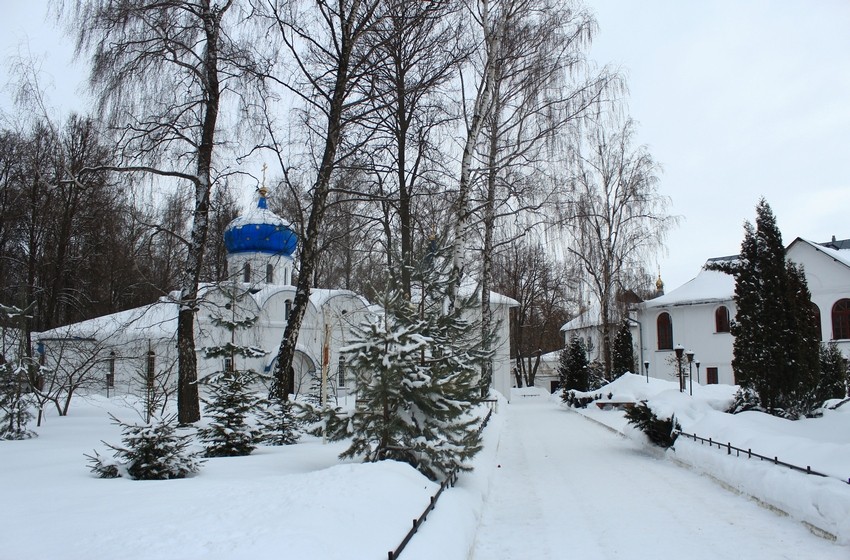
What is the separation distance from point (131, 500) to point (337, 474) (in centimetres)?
197

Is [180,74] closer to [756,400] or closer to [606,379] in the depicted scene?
[756,400]

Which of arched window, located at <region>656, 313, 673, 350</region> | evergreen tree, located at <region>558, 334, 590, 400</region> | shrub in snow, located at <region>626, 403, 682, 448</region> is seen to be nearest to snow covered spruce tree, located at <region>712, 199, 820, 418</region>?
shrub in snow, located at <region>626, 403, 682, 448</region>

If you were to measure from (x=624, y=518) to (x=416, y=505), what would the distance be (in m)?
2.83

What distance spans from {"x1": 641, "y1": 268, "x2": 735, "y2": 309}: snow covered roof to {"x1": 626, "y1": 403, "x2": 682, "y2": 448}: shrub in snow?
26.4 metres

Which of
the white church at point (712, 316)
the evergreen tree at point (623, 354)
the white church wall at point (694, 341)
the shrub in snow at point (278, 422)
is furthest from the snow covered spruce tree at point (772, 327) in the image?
the white church wall at point (694, 341)

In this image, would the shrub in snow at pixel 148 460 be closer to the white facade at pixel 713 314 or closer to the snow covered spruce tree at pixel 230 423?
the snow covered spruce tree at pixel 230 423

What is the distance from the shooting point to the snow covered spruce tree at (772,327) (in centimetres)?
1408

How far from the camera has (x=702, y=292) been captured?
38.4m

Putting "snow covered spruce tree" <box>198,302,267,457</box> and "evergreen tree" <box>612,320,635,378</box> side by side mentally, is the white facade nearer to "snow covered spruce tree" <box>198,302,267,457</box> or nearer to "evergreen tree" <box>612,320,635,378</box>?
"evergreen tree" <box>612,320,635,378</box>

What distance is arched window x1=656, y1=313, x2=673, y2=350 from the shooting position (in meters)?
39.8

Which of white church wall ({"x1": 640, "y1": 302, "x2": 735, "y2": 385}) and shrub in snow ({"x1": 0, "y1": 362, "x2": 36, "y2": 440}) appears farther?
white church wall ({"x1": 640, "y1": 302, "x2": 735, "y2": 385})

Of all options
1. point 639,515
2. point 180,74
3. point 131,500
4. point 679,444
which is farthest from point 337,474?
point 180,74

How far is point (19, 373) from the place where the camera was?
11953 millimetres

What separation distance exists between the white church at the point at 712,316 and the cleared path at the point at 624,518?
24.6m
